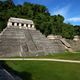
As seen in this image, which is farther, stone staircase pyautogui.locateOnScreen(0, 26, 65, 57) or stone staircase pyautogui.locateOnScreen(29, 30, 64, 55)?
stone staircase pyautogui.locateOnScreen(29, 30, 64, 55)

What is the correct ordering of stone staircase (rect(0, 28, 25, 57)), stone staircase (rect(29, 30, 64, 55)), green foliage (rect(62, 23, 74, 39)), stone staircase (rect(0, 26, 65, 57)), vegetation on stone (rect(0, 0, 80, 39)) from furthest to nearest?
green foliage (rect(62, 23, 74, 39))
vegetation on stone (rect(0, 0, 80, 39))
stone staircase (rect(29, 30, 64, 55))
stone staircase (rect(0, 26, 65, 57))
stone staircase (rect(0, 28, 25, 57))

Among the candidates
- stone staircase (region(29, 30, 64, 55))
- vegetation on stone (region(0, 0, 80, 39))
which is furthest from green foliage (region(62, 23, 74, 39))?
stone staircase (region(29, 30, 64, 55))

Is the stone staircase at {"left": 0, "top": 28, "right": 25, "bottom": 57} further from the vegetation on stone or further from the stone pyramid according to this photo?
the vegetation on stone

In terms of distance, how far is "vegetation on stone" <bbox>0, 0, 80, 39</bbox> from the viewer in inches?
2657

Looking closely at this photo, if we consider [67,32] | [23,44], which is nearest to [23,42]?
[23,44]

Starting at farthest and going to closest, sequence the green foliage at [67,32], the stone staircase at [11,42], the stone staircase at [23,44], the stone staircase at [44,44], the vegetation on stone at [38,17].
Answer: the green foliage at [67,32], the vegetation on stone at [38,17], the stone staircase at [44,44], the stone staircase at [23,44], the stone staircase at [11,42]

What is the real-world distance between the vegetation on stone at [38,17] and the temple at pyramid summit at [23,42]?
28.1 ft

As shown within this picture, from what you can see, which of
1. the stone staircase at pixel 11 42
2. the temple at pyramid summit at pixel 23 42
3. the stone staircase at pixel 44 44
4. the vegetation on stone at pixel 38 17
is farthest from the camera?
the vegetation on stone at pixel 38 17

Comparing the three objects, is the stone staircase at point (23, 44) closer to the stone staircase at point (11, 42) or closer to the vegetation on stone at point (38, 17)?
the stone staircase at point (11, 42)

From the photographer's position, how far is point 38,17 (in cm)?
7219

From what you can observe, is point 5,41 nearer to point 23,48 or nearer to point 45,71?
point 23,48

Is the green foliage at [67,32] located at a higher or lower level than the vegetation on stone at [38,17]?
lower

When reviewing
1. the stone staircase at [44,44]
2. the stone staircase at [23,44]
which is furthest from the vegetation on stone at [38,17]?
the stone staircase at [44,44]

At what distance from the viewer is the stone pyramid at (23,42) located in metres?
45.4
